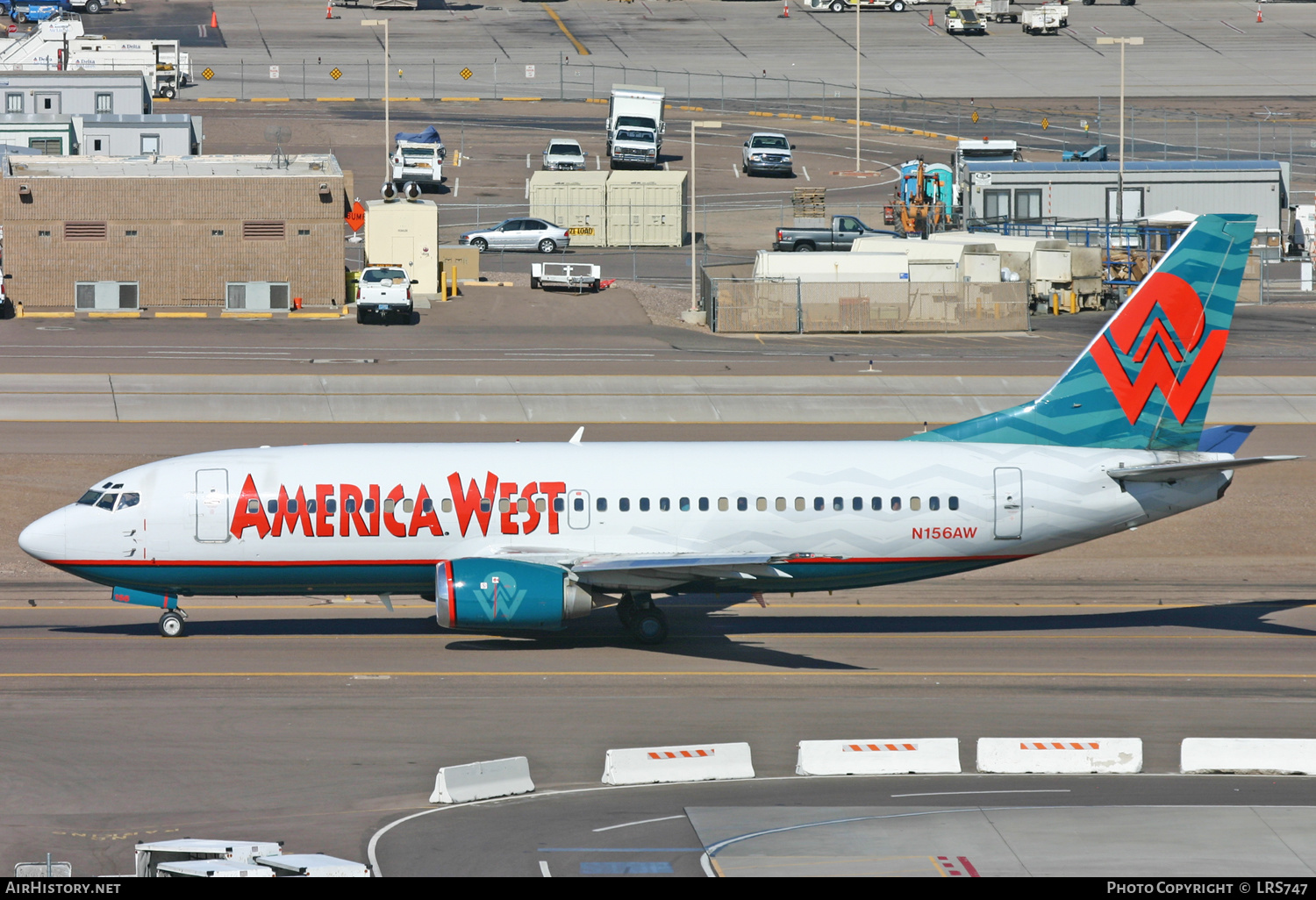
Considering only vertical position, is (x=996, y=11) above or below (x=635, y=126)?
above

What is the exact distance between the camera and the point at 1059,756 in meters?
25.8

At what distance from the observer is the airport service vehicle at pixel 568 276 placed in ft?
262

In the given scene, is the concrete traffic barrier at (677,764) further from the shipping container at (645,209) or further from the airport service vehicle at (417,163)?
the airport service vehicle at (417,163)

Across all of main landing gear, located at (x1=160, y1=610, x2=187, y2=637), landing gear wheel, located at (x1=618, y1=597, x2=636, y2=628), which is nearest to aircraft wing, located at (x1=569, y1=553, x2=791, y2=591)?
landing gear wheel, located at (x1=618, y1=597, x2=636, y2=628)

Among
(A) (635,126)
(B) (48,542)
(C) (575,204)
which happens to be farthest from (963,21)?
(B) (48,542)

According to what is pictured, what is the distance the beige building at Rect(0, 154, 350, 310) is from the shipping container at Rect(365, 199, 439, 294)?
2.93m

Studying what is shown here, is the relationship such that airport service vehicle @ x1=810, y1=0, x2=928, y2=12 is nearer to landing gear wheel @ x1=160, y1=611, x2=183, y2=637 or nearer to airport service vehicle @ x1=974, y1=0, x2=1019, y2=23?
airport service vehicle @ x1=974, y1=0, x2=1019, y2=23

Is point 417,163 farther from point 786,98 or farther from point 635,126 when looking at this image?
point 786,98

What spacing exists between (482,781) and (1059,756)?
944cm

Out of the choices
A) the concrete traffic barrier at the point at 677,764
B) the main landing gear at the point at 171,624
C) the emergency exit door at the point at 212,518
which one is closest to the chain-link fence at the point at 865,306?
the main landing gear at the point at 171,624

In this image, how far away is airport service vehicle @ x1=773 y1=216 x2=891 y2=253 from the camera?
86688 millimetres
